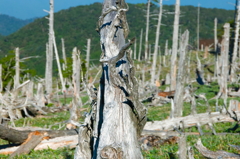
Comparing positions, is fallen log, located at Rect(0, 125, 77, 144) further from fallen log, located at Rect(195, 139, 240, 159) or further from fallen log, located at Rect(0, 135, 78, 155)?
fallen log, located at Rect(195, 139, 240, 159)

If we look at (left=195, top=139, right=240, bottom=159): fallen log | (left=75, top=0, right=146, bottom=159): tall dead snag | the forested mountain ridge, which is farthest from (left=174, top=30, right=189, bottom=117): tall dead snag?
the forested mountain ridge

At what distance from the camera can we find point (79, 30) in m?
109

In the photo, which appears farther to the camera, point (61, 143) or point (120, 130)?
point (61, 143)

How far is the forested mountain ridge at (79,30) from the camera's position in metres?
94.0

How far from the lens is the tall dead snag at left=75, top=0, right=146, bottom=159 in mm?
→ 4594

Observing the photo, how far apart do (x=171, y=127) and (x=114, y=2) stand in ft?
23.0

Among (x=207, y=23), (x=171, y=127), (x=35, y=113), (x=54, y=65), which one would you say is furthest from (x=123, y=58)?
(x=207, y=23)

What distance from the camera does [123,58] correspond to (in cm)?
478

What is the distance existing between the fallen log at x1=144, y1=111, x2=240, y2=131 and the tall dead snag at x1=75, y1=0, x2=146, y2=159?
6.05 meters

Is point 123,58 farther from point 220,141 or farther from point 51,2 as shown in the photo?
point 51,2

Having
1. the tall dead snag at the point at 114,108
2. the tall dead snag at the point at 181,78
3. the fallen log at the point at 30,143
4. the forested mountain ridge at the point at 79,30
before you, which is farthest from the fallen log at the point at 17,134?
the forested mountain ridge at the point at 79,30

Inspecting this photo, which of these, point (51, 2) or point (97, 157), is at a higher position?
point (51, 2)

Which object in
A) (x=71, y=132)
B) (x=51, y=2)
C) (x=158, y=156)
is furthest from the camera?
(x=51, y=2)

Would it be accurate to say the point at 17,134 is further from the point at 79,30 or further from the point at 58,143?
the point at 79,30
